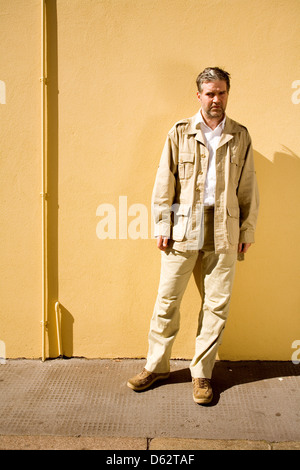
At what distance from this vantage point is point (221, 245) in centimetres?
275

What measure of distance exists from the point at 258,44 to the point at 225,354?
2.49 metres

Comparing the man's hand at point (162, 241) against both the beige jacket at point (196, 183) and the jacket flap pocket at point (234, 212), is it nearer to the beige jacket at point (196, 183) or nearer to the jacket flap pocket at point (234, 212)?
the beige jacket at point (196, 183)

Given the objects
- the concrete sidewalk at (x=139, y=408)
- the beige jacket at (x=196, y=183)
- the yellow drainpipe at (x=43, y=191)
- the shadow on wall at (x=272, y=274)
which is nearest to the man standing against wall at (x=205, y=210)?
the beige jacket at (x=196, y=183)

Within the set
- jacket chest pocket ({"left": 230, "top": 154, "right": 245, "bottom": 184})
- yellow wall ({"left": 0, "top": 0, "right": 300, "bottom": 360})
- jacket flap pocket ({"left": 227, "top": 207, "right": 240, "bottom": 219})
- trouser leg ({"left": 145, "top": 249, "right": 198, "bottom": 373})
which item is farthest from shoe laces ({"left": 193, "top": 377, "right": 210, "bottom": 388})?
jacket chest pocket ({"left": 230, "top": 154, "right": 245, "bottom": 184})

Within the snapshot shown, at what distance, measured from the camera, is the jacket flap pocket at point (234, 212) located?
2.75 m

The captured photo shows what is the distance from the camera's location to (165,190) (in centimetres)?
275

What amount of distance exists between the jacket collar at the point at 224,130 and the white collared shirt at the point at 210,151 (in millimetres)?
31

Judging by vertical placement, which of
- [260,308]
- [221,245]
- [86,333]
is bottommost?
[86,333]

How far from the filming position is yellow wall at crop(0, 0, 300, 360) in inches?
118

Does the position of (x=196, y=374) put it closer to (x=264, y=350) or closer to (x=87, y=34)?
(x=264, y=350)

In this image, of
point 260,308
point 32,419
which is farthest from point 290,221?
point 32,419

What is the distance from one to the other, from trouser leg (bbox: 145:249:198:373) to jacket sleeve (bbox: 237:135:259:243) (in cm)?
41

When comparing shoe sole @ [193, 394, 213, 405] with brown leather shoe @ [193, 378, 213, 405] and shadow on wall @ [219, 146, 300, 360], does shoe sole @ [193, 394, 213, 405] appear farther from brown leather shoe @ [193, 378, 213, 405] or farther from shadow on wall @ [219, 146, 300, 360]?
shadow on wall @ [219, 146, 300, 360]

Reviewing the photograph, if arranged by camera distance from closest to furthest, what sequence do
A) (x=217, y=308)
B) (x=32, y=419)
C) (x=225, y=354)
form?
(x=32, y=419)
(x=217, y=308)
(x=225, y=354)
